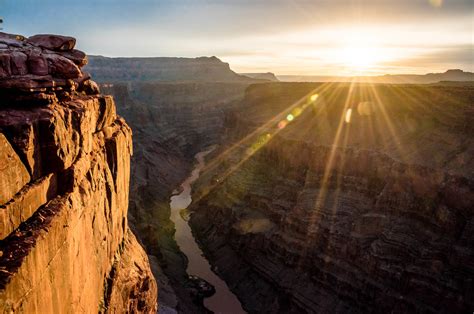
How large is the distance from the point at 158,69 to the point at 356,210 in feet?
472

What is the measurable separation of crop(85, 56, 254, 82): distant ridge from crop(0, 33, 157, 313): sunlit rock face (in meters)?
140

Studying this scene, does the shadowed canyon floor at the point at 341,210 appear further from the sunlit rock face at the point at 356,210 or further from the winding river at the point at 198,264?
the winding river at the point at 198,264

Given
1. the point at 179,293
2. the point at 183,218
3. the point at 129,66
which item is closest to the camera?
the point at 179,293

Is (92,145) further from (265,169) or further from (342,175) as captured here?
(265,169)

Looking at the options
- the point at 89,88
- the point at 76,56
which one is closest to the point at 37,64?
the point at 76,56

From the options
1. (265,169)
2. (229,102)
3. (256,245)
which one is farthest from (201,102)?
(256,245)

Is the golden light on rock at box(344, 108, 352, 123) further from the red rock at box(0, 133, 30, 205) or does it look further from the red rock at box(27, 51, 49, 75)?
the red rock at box(0, 133, 30, 205)

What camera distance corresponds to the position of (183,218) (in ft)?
171

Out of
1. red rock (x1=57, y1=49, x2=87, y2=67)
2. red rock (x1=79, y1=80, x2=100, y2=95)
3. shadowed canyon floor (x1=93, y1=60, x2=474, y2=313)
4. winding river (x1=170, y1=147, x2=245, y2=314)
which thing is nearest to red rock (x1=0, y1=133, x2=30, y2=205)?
red rock (x1=57, y1=49, x2=87, y2=67)

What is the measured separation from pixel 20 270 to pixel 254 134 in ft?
160

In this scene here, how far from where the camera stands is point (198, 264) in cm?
3975

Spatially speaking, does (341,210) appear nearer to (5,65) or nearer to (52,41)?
(52,41)

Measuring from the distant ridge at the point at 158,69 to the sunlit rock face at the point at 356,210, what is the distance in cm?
11647

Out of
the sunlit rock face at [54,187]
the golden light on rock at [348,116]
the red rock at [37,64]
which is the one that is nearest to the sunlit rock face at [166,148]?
the sunlit rock face at [54,187]
